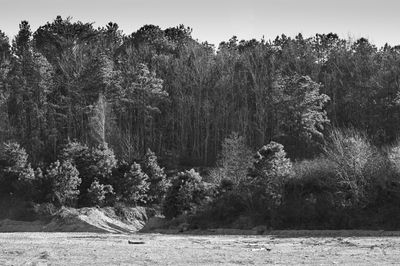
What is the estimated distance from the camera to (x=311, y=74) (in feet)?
223

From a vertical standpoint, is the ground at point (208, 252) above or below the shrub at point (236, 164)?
below

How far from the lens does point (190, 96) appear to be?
66688 millimetres

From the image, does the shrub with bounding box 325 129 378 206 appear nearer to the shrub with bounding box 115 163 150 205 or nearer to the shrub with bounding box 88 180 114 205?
the shrub with bounding box 115 163 150 205

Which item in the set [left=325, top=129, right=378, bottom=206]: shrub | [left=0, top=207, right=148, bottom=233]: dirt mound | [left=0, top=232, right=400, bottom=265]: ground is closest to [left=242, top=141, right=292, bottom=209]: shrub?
[left=325, top=129, right=378, bottom=206]: shrub

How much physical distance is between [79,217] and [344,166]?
64.2 ft

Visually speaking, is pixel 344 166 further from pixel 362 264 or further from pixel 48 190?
pixel 48 190

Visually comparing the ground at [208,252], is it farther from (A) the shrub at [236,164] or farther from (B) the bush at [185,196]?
(A) the shrub at [236,164]

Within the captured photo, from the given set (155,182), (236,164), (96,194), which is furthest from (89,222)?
(236,164)

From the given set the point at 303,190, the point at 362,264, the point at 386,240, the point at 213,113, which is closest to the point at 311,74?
the point at 213,113

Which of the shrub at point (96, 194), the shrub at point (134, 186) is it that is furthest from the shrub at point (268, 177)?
the shrub at point (96, 194)

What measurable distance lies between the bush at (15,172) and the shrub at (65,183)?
4072mm

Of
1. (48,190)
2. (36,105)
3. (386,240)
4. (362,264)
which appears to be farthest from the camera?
(36,105)

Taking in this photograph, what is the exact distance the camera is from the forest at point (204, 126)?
124 feet

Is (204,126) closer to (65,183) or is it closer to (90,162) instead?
(90,162)
